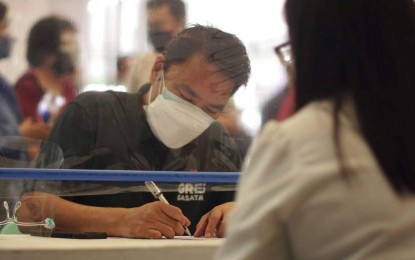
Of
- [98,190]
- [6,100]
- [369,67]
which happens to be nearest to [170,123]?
[98,190]

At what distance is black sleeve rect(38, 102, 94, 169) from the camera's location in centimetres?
176

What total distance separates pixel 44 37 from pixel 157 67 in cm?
24

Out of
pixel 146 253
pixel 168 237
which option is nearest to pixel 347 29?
pixel 146 253

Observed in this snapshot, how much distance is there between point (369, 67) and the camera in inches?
33.0

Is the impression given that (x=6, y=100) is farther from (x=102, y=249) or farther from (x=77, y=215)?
(x=102, y=249)

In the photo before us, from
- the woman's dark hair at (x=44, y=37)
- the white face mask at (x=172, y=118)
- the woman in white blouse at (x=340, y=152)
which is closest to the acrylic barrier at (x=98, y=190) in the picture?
the white face mask at (x=172, y=118)

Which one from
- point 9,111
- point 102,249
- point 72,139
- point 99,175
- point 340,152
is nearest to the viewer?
point 340,152

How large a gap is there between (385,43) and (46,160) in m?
1.02

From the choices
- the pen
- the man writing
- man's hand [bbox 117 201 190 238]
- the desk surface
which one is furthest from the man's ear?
the desk surface

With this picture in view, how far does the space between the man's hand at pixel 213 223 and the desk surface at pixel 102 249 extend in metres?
0.21

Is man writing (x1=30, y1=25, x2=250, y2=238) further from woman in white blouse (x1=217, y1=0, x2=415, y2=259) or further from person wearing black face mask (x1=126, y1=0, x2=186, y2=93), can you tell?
woman in white blouse (x1=217, y1=0, x2=415, y2=259)

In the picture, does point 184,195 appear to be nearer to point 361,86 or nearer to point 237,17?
point 237,17

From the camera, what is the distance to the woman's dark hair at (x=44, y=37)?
74.9 inches

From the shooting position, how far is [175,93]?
188 cm
